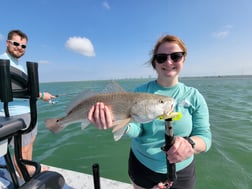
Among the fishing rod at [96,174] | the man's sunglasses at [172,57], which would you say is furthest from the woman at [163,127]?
the fishing rod at [96,174]

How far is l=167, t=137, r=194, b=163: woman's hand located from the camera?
1715 mm

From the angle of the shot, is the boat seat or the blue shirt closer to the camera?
the boat seat

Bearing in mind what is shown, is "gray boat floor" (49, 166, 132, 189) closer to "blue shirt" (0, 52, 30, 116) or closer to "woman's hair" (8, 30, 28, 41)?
"blue shirt" (0, 52, 30, 116)

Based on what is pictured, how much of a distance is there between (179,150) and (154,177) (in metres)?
0.80

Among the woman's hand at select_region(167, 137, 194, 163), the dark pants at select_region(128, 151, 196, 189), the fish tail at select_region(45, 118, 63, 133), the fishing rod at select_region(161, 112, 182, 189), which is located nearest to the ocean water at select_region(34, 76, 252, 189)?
the fish tail at select_region(45, 118, 63, 133)

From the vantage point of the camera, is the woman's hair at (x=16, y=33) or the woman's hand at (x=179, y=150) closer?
the woman's hand at (x=179, y=150)

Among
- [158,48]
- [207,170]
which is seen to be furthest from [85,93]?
[207,170]

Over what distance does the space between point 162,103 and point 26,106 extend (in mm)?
3178

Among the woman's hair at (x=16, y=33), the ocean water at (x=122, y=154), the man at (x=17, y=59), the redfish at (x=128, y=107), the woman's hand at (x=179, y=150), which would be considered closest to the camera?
the woman's hand at (x=179, y=150)

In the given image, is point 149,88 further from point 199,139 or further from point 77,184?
point 77,184

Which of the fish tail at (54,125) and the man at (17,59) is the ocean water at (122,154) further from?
the fish tail at (54,125)

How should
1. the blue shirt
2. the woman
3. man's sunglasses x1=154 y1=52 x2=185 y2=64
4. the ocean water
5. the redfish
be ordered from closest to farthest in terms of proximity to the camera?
the redfish < the woman < man's sunglasses x1=154 y1=52 x2=185 y2=64 < the blue shirt < the ocean water

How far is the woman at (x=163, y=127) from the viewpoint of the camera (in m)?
2.22

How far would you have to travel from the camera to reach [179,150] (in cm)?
172
